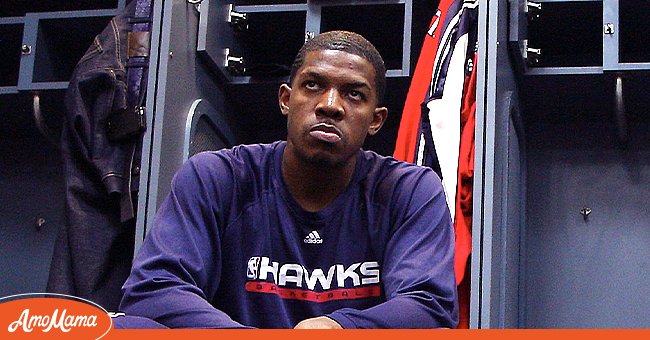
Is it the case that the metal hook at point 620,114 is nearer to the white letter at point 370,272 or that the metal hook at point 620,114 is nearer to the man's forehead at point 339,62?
the man's forehead at point 339,62

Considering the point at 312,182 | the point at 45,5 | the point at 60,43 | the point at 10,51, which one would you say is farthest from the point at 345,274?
the point at 45,5

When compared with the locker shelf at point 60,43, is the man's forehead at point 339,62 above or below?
below

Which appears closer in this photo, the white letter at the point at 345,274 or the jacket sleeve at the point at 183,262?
the jacket sleeve at the point at 183,262

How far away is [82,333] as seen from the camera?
0.99 m

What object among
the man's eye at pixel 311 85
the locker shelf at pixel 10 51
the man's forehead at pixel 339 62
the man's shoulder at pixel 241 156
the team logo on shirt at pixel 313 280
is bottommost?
the team logo on shirt at pixel 313 280

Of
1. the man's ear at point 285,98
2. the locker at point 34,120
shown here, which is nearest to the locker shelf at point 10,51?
the locker at point 34,120

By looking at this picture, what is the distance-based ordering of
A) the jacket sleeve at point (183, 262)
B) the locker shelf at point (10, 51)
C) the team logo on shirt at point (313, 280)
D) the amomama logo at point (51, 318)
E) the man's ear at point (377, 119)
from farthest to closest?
the locker shelf at point (10, 51)
the man's ear at point (377, 119)
the team logo on shirt at point (313, 280)
the jacket sleeve at point (183, 262)
the amomama logo at point (51, 318)

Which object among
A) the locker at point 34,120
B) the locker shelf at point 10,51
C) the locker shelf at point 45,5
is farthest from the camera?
the locker shelf at point 45,5

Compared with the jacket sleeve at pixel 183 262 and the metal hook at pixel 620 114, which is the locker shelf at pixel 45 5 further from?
the jacket sleeve at pixel 183 262

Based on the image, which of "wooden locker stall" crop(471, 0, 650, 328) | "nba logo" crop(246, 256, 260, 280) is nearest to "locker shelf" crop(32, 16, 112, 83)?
"wooden locker stall" crop(471, 0, 650, 328)

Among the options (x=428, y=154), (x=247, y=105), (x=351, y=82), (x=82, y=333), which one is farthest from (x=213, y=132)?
(x=82, y=333)

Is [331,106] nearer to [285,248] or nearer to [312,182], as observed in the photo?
[312,182]

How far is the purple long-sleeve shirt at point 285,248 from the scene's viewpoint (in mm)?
1508

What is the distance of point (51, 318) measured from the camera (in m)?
1.01
